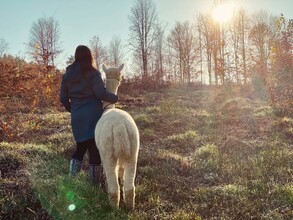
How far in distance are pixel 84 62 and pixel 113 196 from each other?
1.95 m

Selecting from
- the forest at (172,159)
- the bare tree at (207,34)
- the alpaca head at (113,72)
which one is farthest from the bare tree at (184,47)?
the alpaca head at (113,72)

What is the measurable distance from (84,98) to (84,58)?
23.0 inches

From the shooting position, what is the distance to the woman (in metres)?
4.83

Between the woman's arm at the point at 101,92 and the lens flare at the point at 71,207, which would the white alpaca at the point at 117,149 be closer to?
the lens flare at the point at 71,207

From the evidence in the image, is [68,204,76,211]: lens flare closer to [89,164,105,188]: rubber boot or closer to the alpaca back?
the alpaca back

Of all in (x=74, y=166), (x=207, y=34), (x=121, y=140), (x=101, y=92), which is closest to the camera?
(x=121, y=140)

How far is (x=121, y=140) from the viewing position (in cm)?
399

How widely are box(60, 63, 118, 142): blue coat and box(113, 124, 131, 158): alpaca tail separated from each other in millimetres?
879

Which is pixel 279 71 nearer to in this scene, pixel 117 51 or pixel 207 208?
pixel 207 208

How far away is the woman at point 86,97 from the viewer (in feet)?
15.9

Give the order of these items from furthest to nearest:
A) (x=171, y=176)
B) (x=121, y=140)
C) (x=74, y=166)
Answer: (x=171, y=176)
(x=74, y=166)
(x=121, y=140)

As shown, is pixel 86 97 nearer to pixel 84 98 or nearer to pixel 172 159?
pixel 84 98

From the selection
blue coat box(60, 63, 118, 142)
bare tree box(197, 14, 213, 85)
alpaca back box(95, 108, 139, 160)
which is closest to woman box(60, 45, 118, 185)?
blue coat box(60, 63, 118, 142)

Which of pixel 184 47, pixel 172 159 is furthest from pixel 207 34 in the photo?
pixel 172 159
